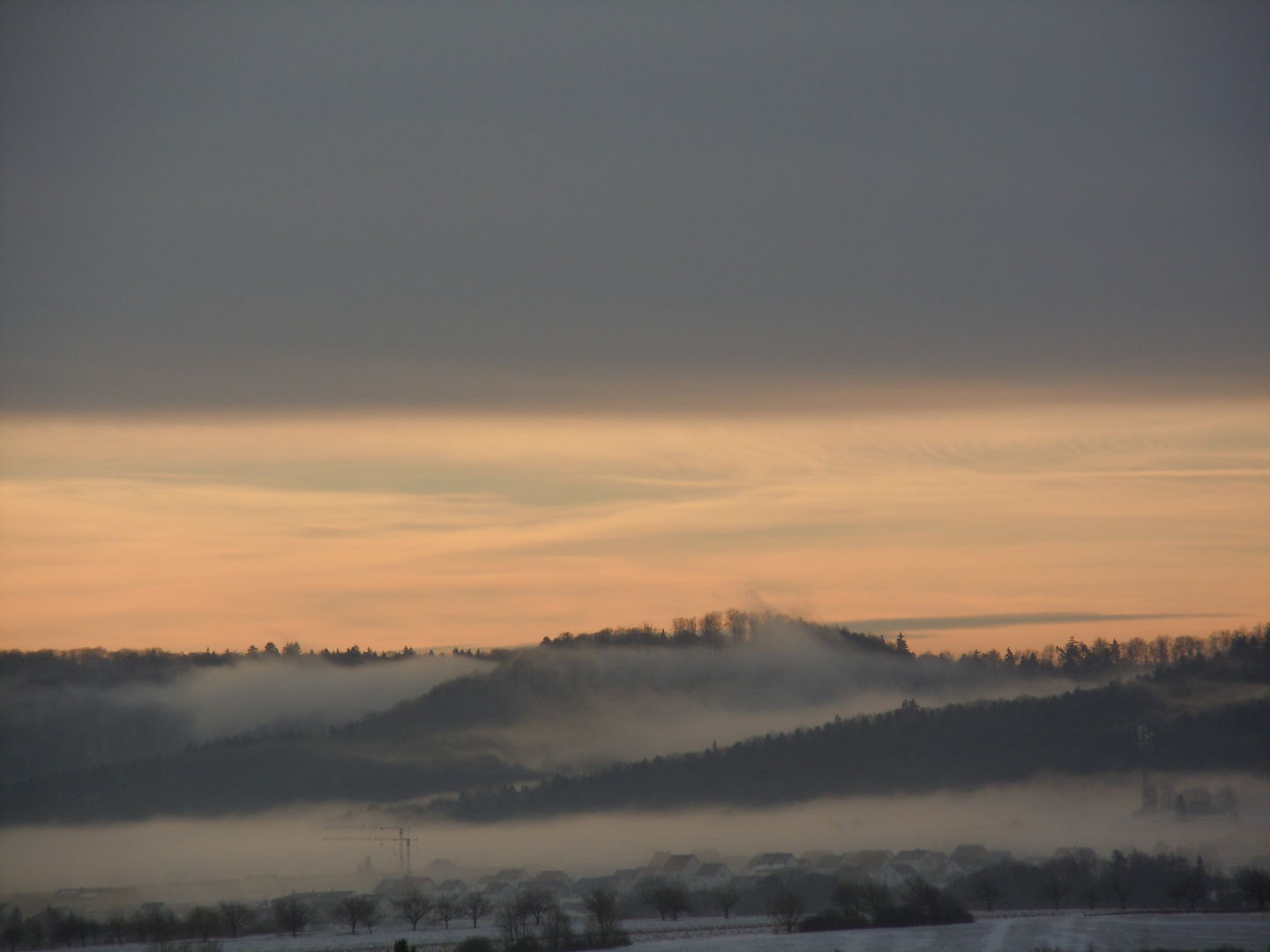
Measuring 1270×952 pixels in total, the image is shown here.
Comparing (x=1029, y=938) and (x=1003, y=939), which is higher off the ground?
(x=1003, y=939)

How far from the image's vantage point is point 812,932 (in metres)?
194

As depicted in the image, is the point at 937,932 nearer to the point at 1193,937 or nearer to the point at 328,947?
the point at 1193,937

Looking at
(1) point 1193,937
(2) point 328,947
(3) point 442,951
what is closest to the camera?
(1) point 1193,937

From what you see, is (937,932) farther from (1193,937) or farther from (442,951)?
(442,951)

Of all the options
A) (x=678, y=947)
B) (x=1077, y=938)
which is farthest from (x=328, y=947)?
(x=1077, y=938)

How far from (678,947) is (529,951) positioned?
15.9 metres

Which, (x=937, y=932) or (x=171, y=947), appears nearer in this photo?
(x=171, y=947)

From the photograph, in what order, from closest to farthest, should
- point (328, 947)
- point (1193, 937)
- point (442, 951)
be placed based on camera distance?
point (1193, 937) < point (442, 951) < point (328, 947)

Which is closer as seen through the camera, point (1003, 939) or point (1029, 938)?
point (1003, 939)

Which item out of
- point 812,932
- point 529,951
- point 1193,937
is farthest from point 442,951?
point 1193,937

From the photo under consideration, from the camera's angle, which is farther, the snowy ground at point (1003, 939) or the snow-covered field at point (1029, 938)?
the snowy ground at point (1003, 939)

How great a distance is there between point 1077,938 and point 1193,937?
11436 millimetres

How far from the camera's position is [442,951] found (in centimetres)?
18312

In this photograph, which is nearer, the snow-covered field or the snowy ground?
the snow-covered field
